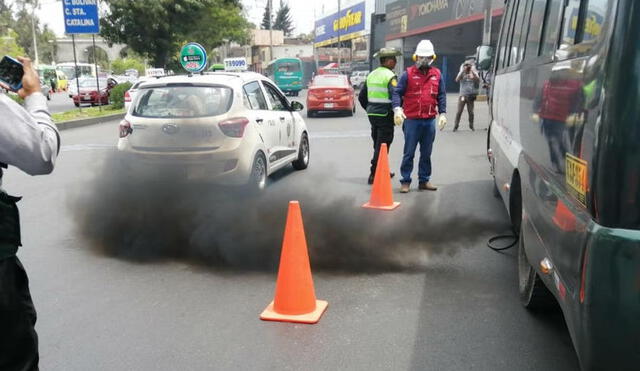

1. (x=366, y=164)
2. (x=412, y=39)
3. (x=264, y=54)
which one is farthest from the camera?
(x=264, y=54)

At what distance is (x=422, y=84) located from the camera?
305 inches

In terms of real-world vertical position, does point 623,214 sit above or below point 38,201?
above

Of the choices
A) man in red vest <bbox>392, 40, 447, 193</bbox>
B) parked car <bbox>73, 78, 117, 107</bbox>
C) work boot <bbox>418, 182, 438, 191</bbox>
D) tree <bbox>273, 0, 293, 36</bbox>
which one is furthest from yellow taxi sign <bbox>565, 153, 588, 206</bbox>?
tree <bbox>273, 0, 293, 36</bbox>

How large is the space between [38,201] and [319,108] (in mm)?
13959

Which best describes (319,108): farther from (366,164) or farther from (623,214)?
(623,214)

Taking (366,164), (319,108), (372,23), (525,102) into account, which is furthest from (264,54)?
(525,102)

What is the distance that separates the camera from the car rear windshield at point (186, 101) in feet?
24.1

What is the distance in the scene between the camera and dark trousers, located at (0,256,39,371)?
6.79ft

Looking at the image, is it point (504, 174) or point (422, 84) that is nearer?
point (504, 174)

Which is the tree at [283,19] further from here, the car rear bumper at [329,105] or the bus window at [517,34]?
the bus window at [517,34]

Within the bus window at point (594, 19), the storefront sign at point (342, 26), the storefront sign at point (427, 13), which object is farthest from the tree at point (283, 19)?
the bus window at point (594, 19)

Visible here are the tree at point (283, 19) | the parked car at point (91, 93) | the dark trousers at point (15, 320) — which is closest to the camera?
the dark trousers at point (15, 320)

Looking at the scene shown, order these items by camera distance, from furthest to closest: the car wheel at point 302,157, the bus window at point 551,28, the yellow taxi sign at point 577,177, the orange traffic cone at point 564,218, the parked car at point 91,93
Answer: the parked car at point 91,93, the car wheel at point 302,157, the bus window at point 551,28, the orange traffic cone at point 564,218, the yellow taxi sign at point 577,177

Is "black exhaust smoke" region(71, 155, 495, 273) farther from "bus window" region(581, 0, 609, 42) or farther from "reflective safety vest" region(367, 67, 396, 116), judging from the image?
"bus window" region(581, 0, 609, 42)
